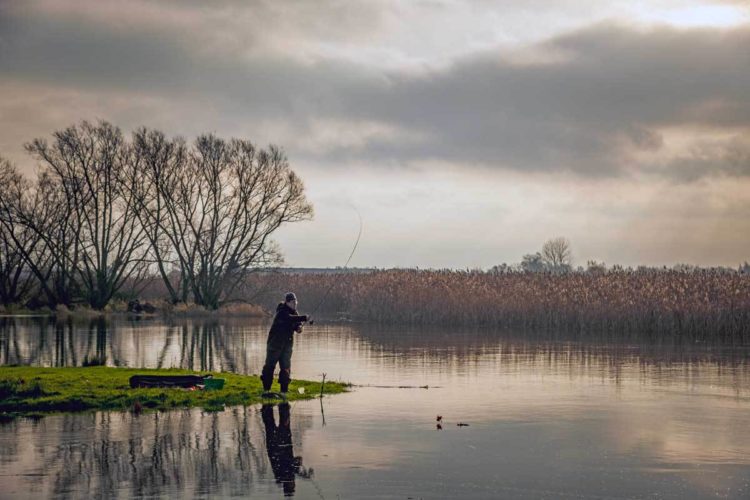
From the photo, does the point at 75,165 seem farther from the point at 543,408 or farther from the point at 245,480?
the point at 245,480

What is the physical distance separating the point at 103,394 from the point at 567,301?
1262 inches

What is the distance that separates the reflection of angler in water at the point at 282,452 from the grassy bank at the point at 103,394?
1771 millimetres

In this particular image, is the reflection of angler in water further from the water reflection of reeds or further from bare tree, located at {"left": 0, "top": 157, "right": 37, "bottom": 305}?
bare tree, located at {"left": 0, "top": 157, "right": 37, "bottom": 305}

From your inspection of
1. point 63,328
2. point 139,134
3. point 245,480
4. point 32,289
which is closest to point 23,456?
point 245,480

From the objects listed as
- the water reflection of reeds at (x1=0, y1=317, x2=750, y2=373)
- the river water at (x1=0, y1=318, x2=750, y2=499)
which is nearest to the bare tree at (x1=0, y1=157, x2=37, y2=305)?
the water reflection of reeds at (x1=0, y1=317, x2=750, y2=373)

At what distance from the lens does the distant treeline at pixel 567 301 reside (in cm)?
4372

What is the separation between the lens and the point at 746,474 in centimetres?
1398

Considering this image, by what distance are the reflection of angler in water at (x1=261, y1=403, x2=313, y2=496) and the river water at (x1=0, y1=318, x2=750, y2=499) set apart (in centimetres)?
3

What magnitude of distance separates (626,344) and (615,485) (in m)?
26.8

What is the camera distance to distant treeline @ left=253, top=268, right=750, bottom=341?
43719 mm

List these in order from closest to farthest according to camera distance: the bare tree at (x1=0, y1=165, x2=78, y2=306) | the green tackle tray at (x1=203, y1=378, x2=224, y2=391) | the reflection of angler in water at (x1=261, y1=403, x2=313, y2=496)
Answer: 1. the reflection of angler in water at (x1=261, y1=403, x2=313, y2=496)
2. the green tackle tray at (x1=203, y1=378, x2=224, y2=391)
3. the bare tree at (x1=0, y1=165, x2=78, y2=306)

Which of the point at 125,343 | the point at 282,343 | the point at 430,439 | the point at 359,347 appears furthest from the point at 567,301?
the point at 430,439

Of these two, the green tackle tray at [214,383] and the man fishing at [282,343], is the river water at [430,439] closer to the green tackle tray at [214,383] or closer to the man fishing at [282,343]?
the man fishing at [282,343]

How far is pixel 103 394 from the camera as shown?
20328mm
